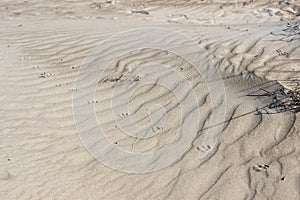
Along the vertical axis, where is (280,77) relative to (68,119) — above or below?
above

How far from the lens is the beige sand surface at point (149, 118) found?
140 inches

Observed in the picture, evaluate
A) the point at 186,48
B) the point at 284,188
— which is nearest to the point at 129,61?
the point at 186,48

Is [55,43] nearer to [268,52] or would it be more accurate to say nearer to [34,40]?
[34,40]

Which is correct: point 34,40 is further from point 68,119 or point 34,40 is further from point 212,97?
point 212,97

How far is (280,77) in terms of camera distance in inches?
187

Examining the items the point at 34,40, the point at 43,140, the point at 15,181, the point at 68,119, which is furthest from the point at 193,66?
the point at 34,40

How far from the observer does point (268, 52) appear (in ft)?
18.3

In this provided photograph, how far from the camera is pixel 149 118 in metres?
4.47

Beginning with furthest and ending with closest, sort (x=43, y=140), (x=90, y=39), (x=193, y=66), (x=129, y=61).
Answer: (x=90, y=39), (x=129, y=61), (x=193, y=66), (x=43, y=140)

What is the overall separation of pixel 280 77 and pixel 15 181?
2931 mm

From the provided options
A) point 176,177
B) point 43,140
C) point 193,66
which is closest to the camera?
point 176,177

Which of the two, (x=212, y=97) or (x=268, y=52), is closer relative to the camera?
(x=212, y=97)

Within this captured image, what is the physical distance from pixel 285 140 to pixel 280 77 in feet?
3.62

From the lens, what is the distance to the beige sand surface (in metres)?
3.55
